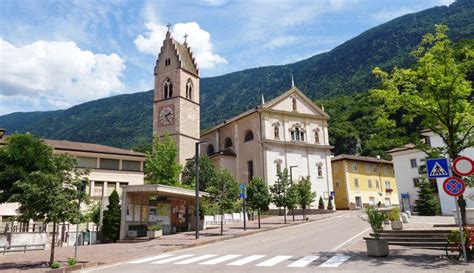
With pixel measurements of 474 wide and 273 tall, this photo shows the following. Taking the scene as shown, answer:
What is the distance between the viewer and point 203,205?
32.2 meters

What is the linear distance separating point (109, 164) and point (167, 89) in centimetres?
2062

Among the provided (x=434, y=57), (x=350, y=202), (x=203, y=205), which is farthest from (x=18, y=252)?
(x=350, y=202)

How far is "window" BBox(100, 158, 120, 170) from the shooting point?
43812 mm

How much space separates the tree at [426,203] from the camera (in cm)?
3962

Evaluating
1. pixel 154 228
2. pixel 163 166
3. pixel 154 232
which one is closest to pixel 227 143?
pixel 163 166

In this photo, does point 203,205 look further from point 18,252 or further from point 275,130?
point 275,130

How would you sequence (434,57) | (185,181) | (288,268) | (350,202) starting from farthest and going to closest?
1. (350,202)
2. (185,181)
3. (434,57)
4. (288,268)

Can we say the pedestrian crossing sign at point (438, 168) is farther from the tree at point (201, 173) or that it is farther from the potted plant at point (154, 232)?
the tree at point (201, 173)

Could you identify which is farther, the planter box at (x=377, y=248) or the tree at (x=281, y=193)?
the tree at (x=281, y=193)

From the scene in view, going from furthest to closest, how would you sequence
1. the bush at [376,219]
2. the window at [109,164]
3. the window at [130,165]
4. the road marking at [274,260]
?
the window at [130,165]
the window at [109,164]
the bush at [376,219]
the road marking at [274,260]

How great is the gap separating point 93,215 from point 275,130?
2958cm

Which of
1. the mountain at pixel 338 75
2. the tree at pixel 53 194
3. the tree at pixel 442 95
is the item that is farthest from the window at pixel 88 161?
the mountain at pixel 338 75

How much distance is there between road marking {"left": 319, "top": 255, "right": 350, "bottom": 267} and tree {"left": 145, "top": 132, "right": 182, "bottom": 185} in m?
37.3

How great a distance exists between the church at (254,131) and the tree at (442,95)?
37.3 meters
